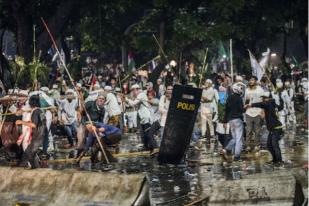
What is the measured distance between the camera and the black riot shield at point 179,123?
21062 millimetres

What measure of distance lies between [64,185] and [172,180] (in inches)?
193

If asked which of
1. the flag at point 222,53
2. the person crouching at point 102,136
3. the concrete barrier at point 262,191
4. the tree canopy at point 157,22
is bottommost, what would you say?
the concrete barrier at point 262,191

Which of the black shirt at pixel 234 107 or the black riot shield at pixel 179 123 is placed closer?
the black riot shield at pixel 179 123

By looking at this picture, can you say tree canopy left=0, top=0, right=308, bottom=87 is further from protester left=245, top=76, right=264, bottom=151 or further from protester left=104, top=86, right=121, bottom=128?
protester left=245, top=76, right=264, bottom=151

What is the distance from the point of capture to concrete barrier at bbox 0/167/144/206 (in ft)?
45.9

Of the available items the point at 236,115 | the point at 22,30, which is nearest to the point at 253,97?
the point at 236,115

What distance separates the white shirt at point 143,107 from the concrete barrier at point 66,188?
377 inches

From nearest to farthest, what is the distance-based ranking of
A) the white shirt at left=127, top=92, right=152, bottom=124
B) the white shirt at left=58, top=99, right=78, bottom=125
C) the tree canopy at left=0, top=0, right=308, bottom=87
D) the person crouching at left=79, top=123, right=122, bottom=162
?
the person crouching at left=79, top=123, right=122, bottom=162
the white shirt at left=127, top=92, right=152, bottom=124
the white shirt at left=58, top=99, right=78, bottom=125
the tree canopy at left=0, top=0, right=308, bottom=87

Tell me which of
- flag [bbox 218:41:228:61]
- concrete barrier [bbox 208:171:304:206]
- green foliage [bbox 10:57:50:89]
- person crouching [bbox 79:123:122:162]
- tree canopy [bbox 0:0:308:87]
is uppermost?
tree canopy [bbox 0:0:308:87]

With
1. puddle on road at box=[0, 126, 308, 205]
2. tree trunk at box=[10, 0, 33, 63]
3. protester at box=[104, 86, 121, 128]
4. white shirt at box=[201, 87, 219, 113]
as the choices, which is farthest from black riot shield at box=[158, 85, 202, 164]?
tree trunk at box=[10, 0, 33, 63]

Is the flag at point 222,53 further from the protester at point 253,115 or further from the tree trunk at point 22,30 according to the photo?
the protester at point 253,115

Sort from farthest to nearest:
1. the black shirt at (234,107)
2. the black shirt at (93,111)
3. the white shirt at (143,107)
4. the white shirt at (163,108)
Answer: the white shirt at (143,107)
the white shirt at (163,108)
the black shirt at (93,111)
the black shirt at (234,107)

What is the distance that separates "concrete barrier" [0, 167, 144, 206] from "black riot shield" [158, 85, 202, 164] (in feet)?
20.5

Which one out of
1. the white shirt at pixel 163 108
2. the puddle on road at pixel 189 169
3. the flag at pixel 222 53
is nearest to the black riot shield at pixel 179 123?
the puddle on road at pixel 189 169
